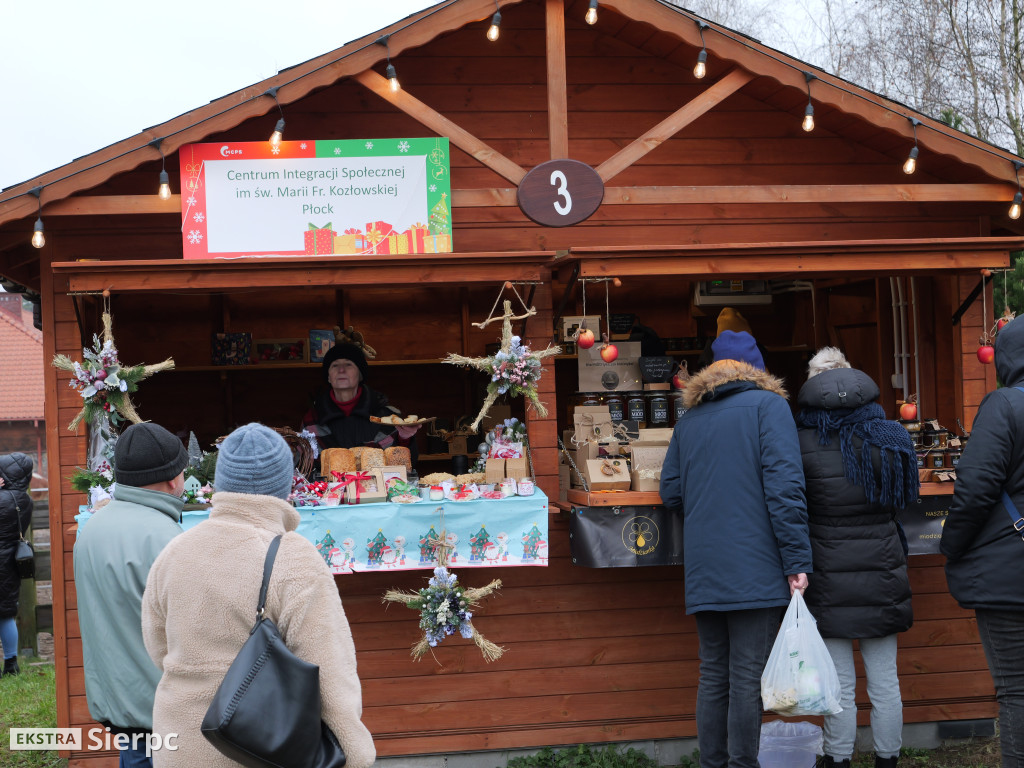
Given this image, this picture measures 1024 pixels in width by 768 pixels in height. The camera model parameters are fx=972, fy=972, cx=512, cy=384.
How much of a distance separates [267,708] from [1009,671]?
286cm

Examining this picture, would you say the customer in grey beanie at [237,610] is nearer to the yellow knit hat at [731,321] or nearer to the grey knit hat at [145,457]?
the grey knit hat at [145,457]

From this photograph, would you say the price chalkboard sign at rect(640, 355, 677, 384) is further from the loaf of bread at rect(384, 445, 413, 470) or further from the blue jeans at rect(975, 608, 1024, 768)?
the blue jeans at rect(975, 608, 1024, 768)

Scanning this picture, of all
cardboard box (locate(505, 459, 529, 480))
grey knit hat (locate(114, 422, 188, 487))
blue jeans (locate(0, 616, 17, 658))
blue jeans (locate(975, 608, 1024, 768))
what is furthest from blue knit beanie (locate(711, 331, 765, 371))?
blue jeans (locate(0, 616, 17, 658))

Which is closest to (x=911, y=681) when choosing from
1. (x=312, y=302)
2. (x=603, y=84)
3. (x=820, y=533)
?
(x=820, y=533)

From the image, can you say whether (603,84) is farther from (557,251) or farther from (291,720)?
(291,720)

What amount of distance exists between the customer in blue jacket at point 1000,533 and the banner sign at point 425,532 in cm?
188

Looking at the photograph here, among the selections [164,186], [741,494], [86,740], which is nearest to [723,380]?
[741,494]

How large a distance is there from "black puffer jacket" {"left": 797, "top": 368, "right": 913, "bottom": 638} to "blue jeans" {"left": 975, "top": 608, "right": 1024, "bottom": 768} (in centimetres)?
47

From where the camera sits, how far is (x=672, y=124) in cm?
497

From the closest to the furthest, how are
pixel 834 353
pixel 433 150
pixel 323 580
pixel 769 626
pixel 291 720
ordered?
pixel 291 720
pixel 323 580
pixel 769 626
pixel 834 353
pixel 433 150

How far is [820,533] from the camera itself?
4133 millimetres

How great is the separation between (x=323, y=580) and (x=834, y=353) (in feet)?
9.68

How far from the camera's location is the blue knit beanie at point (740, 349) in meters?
4.69

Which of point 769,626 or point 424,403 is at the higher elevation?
point 424,403
